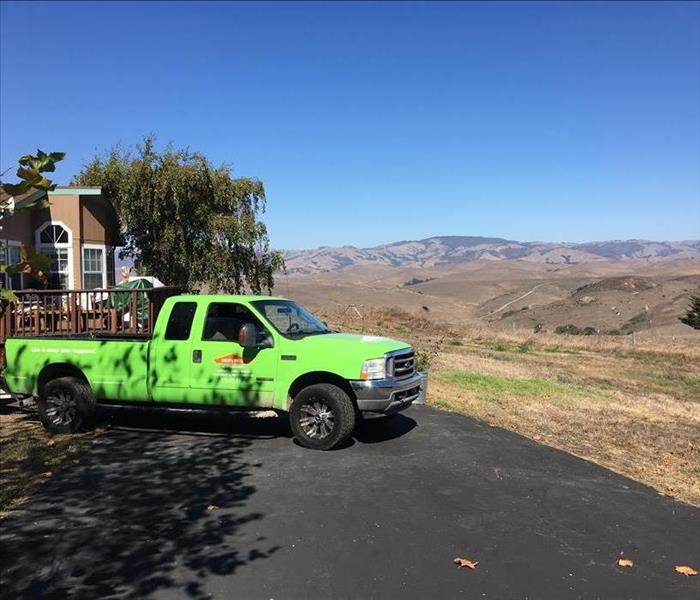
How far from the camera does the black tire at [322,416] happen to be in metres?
7.75

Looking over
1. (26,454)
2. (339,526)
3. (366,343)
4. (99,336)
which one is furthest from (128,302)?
(339,526)

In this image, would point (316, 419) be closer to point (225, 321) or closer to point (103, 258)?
point (225, 321)

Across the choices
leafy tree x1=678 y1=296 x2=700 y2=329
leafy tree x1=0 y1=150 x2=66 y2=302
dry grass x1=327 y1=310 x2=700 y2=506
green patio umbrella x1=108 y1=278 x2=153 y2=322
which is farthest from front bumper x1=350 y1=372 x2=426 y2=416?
leafy tree x1=678 y1=296 x2=700 y2=329

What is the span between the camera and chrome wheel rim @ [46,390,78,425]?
8625mm

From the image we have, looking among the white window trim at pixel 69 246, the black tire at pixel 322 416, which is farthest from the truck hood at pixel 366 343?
the white window trim at pixel 69 246

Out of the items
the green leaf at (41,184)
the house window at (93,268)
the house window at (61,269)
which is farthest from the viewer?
the house window at (93,268)

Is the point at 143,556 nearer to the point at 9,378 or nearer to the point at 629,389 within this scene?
the point at 9,378

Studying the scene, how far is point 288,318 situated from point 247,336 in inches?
38.6

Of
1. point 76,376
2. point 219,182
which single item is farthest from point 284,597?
point 219,182

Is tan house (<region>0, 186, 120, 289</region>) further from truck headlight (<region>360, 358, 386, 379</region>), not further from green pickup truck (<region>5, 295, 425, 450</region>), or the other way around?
truck headlight (<region>360, 358, 386, 379</region>)

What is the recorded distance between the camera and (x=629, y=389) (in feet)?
61.0

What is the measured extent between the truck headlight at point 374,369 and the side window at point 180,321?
2.42m

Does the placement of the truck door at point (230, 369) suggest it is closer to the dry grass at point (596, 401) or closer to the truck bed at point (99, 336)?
the truck bed at point (99, 336)

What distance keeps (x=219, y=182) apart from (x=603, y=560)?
19244mm
